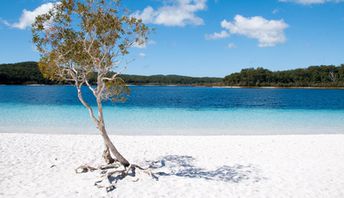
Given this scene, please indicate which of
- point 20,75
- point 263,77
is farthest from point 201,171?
point 263,77

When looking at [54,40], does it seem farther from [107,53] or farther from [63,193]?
[63,193]

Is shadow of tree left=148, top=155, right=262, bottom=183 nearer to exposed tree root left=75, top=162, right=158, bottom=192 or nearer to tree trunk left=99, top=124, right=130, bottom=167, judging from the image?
exposed tree root left=75, top=162, right=158, bottom=192

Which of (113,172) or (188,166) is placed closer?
(113,172)

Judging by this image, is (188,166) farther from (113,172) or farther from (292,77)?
(292,77)

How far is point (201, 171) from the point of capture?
873 centimetres

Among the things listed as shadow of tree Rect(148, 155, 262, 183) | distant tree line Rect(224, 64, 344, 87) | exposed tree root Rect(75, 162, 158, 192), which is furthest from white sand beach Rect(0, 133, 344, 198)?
distant tree line Rect(224, 64, 344, 87)

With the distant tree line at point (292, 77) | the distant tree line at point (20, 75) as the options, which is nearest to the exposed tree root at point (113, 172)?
the distant tree line at point (20, 75)

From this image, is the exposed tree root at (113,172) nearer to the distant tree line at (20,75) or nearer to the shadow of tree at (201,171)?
the shadow of tree at (201,171)

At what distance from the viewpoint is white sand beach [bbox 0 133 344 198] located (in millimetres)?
7012

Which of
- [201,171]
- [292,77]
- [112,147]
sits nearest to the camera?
[112,147]

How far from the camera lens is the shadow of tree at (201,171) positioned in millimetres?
8133

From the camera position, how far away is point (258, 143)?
12.8 metres

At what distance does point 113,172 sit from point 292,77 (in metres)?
156

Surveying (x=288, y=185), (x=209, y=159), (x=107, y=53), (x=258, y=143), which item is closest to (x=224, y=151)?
(x=209, y=159)
